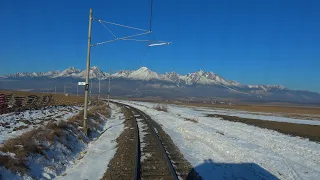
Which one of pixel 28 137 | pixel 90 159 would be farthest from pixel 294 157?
pixel 28 137

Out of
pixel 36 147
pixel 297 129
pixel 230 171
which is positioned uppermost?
pixel 36 147

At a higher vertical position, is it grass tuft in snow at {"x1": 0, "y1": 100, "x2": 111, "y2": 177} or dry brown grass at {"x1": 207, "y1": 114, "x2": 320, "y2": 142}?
grass tuft in snow at {"x1": 0, "y1": 100, "x2": 111, "y2": 177}

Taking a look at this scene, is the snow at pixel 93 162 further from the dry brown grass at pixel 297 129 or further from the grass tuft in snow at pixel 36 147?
the dry brown grass at pixel 297 129

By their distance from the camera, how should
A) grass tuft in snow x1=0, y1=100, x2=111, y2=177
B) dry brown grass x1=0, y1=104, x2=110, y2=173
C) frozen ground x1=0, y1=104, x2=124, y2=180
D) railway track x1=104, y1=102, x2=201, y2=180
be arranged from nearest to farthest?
dry brown grass x1=0, y1=104, x2=110, y2=173, grass tuft in snow x1=0, y1=100, x2=111, y2=177, frozen ground x1=0, y1=104, x2=124, y2=180, railway track x1=104, y1=102, x2=201, y2=180

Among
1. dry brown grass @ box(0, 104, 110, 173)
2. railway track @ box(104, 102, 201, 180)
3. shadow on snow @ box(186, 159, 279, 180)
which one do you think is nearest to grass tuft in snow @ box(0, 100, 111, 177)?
dry brown grass @ box(0, 104, 110, 173)

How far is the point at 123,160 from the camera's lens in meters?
13.0

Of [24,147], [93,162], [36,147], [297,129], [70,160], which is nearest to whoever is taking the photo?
[24,147]

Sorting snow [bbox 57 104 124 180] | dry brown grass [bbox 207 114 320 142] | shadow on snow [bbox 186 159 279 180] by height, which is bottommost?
dry brown grass [bbox 207 114 320 142]

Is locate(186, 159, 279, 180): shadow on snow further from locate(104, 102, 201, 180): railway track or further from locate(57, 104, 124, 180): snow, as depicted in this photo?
locate(57, 104, 124, 180): snow

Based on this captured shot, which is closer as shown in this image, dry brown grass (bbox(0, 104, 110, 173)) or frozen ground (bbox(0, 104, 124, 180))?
dry brown grass (bbox(0, 104, 110, 173))

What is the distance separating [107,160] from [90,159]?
714 mm

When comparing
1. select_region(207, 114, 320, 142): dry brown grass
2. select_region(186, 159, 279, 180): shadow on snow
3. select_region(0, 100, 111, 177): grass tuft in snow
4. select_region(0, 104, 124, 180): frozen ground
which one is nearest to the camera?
select_region(0, 100, 111, 177): grass tuft in snow

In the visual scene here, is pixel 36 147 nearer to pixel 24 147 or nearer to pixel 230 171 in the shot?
pixel 24 147

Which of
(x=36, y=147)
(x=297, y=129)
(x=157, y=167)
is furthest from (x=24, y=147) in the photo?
(x=297, y=129)
